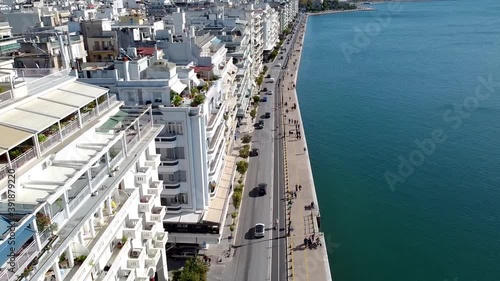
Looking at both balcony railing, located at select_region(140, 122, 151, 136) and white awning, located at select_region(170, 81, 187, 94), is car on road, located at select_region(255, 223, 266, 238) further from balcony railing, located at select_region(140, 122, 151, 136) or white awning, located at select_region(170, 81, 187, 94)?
balcony railing, located at select_region(140, 122, 151, 136)

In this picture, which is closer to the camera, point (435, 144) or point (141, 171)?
point (141, 171)

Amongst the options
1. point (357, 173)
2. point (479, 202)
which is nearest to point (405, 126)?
point (357, 173)

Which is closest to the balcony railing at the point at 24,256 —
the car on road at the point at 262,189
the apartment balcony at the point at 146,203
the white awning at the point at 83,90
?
the white awning at the point at 83,90

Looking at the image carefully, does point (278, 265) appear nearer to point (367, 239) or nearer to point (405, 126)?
point (367, 239)

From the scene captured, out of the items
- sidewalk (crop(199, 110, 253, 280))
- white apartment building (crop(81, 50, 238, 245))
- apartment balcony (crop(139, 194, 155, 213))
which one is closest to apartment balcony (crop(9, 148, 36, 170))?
apartment balcony (crop(139, 194, 155, 213))

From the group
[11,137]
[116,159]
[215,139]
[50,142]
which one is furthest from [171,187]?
[11,137]

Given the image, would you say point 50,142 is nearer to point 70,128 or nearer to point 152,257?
point 70,128
